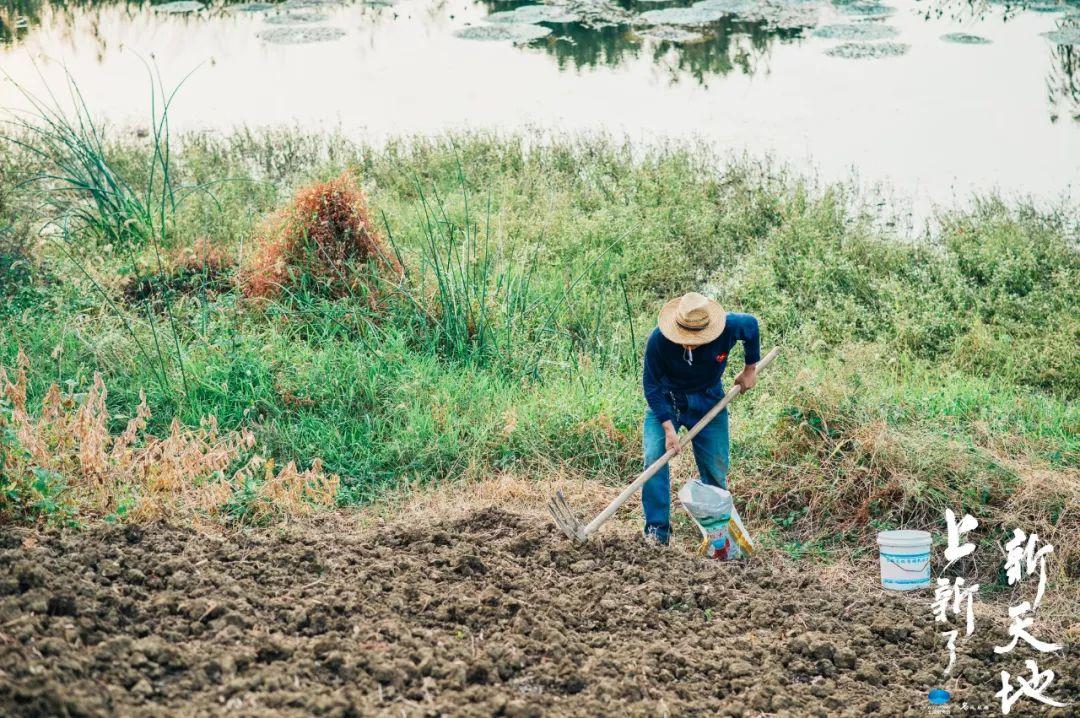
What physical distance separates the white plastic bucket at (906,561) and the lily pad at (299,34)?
10.8m

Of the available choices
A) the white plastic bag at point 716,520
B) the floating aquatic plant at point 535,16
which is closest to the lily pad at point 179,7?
the floating aquatic plant at point 535,16

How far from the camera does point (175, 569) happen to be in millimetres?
4363

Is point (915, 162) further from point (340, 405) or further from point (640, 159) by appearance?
point (340, 405)

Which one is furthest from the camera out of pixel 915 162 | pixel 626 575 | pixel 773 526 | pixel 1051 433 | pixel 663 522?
pixel 915 162

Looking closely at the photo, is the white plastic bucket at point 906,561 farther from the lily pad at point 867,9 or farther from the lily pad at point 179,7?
the lily pad at point 179,7

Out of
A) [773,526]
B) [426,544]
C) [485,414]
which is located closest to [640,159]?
[485,414]

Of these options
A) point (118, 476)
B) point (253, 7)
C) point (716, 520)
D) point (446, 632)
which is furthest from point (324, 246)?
point (253, 7)

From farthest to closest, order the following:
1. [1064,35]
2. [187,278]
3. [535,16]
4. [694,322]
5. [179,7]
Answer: [179,7] < [535,16] < [1064,35] < [187,278] < [694,322]

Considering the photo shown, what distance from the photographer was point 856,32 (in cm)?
1351

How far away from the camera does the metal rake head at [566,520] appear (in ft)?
16.6

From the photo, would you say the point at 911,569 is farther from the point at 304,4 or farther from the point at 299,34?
the point at 304,4

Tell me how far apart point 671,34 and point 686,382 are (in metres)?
9.30

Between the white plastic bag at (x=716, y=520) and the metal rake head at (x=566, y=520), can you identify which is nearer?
the metal rake head at (x=566, y=520)

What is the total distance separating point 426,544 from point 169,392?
2.40 m
